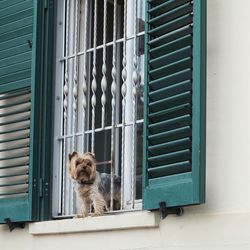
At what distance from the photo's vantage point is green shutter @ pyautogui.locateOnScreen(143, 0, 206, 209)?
5.31m

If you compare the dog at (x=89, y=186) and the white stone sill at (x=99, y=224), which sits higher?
the dog at (x=89, y=186)

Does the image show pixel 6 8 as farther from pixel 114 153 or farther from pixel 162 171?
pixel 162 171

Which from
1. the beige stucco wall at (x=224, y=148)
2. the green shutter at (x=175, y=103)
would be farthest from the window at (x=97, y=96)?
the beige stucco wall at (x=224, y=148)

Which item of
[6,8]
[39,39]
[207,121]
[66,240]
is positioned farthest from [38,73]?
[207,121]

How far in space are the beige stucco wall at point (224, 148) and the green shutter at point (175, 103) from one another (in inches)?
4.7

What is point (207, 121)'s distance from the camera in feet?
17.8

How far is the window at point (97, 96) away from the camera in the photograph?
5555 millimetres

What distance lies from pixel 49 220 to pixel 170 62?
1684 millimetres

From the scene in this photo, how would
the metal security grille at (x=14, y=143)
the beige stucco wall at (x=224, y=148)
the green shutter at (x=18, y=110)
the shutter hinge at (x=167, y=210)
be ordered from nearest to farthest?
the beige stucco wall at (x=224, y=148)
the shutter hinge at (x=167, y=210)
the green shutter at (x=18, y=110)
the metal security grille at (x=14, y=143)

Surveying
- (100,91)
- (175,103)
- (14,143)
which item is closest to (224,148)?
(175,103)

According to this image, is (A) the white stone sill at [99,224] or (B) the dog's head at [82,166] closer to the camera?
(A) the white stone sill at [99,224]

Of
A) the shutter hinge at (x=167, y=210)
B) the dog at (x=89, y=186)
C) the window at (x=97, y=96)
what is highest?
the window at (x=97, y=96)

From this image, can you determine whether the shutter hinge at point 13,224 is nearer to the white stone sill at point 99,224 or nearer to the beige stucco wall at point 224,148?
the white stone sill at point 99,224

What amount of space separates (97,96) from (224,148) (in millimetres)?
1911
